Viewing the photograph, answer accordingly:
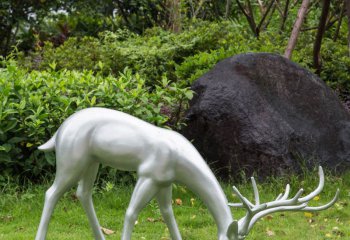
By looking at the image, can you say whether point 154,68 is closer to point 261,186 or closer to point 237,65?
point 237,65

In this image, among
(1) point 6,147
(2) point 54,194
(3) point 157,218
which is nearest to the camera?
(2) point 54,194

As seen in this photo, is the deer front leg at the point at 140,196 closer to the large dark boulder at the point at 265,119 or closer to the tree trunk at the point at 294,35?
the large dark boulder at the point at 265,119

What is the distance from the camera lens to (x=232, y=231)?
12.5ft

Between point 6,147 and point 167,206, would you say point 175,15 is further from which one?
point 167,206

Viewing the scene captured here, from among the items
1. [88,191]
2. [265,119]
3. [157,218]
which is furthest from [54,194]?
[265,119]

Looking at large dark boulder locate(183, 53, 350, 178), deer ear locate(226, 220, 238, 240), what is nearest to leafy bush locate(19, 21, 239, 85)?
large dark boulder locate(183, 53, 350, 178)

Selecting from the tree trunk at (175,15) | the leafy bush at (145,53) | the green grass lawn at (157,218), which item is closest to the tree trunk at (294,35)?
the leafy bush at (145,53)

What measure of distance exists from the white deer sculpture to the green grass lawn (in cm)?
175

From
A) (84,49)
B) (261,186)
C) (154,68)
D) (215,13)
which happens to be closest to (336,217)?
(261,186)

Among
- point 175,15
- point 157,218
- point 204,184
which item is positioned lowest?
point 157,218

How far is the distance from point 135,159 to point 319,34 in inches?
234

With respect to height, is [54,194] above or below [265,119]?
above

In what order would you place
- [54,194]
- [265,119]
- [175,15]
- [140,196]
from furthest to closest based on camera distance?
[175,15] < [265,119] < [54,194] < [140,196]

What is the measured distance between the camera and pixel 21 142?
7.04m
